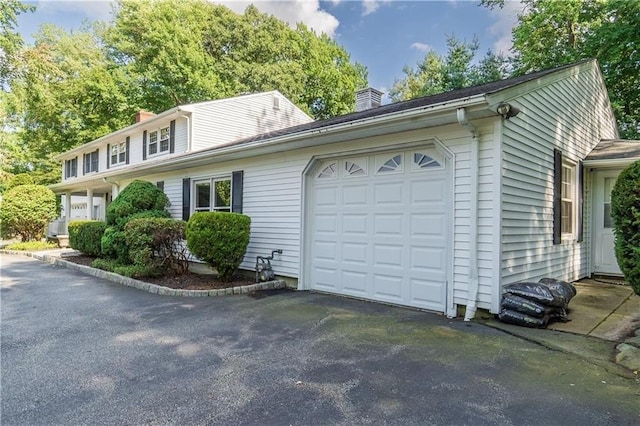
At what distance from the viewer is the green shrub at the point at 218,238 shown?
22.3 feet

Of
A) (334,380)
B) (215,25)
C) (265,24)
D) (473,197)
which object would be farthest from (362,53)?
(334,380)

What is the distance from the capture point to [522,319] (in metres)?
4.43

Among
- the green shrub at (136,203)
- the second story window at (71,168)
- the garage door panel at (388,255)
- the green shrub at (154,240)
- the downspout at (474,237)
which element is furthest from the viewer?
the second story window at (71,168)

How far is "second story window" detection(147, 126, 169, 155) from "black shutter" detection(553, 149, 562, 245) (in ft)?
41.6

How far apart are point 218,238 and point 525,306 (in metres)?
5.06

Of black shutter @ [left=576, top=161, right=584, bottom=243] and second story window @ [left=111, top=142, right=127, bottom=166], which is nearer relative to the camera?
black shutter @ [left=576, top=161, right=584, bottom=243]

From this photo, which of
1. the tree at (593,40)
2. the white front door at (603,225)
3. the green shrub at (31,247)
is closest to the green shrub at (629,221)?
the white front door at (603,225)

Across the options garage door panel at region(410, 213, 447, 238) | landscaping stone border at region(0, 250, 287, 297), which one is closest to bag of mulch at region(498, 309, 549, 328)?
garage door panel at region(410, 213, 447, 238)

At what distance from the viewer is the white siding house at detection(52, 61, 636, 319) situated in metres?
4.72

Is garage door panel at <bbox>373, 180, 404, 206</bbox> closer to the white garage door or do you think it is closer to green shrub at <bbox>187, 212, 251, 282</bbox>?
the white garage door

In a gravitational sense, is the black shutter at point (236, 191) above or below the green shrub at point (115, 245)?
above

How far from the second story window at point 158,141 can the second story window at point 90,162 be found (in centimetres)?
591

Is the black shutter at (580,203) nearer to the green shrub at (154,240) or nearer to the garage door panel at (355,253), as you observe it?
the garage door panel at (355,253)

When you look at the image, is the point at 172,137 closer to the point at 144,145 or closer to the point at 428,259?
the point at 144,145
